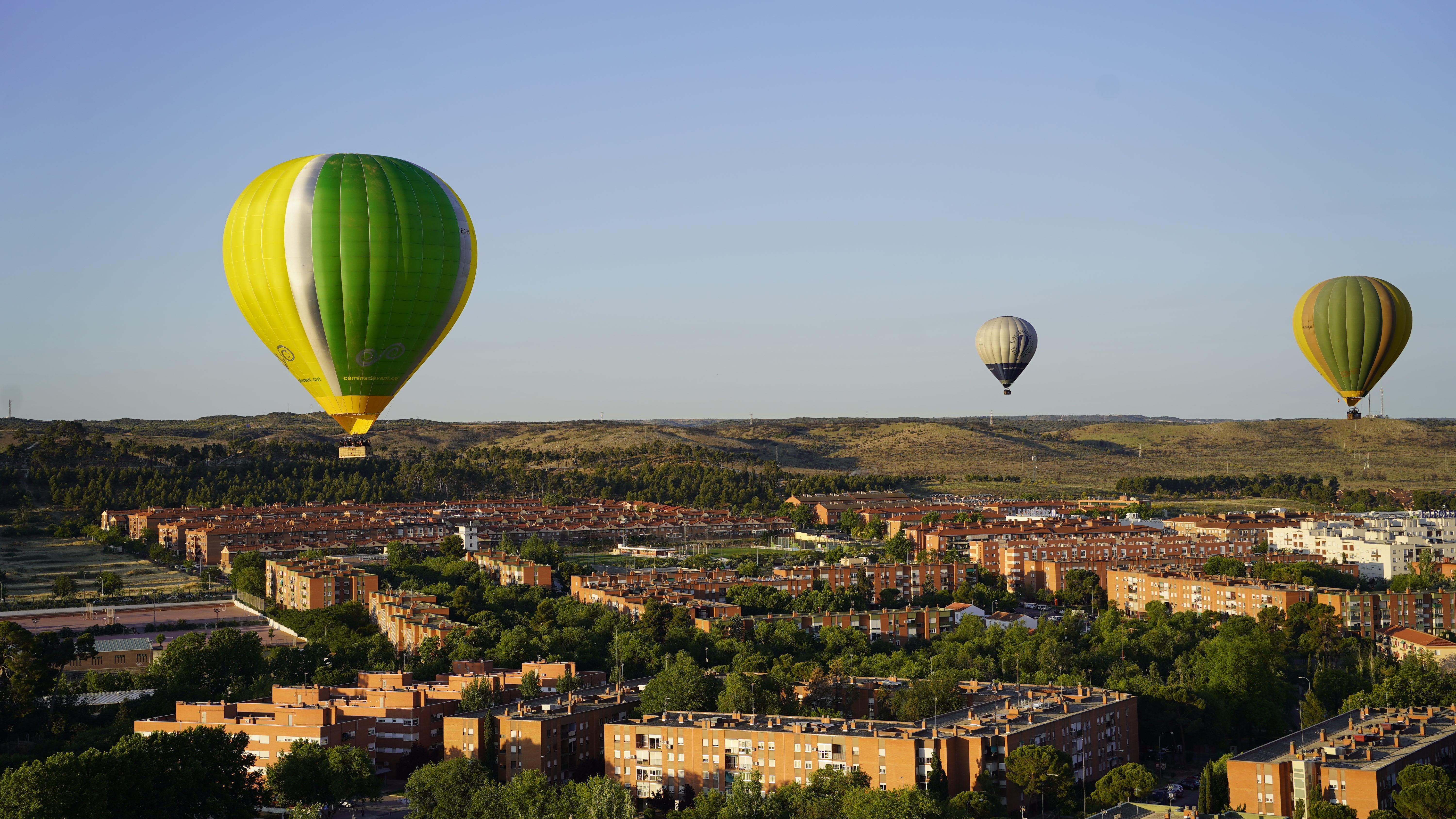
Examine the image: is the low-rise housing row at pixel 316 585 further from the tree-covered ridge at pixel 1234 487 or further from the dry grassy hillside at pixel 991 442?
the dry grassy hillside at pixel 991 442

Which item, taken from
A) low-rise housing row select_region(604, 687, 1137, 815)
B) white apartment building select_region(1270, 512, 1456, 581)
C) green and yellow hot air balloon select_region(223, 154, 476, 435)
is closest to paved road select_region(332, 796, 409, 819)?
low-rise housing row select_region(604, 687, 1137, 815)

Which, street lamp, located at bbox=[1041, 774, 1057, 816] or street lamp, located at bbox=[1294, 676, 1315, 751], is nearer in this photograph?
street lamp, located at bbox=[1041, 774, 1057, 816]

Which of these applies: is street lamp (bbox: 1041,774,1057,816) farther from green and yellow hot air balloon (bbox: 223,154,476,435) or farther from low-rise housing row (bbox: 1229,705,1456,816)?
green and yellow hot air balloon (bbox: 223,154,476,435)

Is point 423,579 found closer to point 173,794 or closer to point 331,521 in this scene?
point 331,521

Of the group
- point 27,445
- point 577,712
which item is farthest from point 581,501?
point 577,712

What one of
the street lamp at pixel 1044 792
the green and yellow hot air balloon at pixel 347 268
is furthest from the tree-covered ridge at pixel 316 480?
the street lamp at pixel 1044 792

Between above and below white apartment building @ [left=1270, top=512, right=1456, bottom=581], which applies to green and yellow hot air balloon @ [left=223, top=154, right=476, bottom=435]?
above

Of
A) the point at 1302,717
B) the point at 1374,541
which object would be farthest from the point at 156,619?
the point at 1374,541

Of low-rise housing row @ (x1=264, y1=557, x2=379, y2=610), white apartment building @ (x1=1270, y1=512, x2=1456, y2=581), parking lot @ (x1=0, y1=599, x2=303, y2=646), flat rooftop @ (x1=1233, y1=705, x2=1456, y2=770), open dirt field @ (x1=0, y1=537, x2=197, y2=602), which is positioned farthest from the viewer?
white apartment building @ (x1=1270, y1=512, x2=1456, y2=581)
